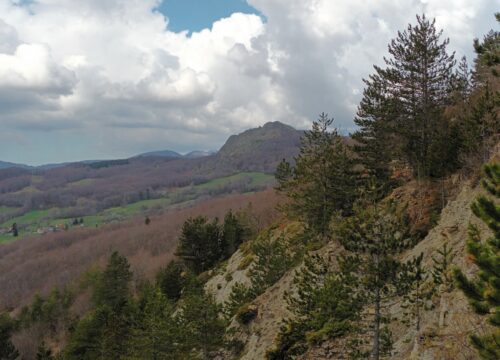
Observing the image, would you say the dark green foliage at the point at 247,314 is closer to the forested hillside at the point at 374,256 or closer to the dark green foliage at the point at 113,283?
the forested hillside at the point at 374,256

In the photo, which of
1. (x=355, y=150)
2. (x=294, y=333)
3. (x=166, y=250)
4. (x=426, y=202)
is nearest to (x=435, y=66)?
(x=355, y=150)

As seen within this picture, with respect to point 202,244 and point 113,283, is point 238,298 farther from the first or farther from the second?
point 113,283

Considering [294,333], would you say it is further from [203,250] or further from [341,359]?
[203,250]

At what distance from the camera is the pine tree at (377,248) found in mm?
14195

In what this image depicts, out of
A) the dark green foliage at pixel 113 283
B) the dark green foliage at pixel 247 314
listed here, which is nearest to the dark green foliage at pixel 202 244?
the dark green foliage at pixel 113 283

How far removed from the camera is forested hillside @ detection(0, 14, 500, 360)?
12359mm

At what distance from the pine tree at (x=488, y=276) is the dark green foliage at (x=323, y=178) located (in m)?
21.8

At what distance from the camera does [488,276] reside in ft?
26.9

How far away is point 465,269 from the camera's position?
1503cm

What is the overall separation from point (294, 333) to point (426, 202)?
13.4 m

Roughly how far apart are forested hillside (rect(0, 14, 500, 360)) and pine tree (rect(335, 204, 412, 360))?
5cm

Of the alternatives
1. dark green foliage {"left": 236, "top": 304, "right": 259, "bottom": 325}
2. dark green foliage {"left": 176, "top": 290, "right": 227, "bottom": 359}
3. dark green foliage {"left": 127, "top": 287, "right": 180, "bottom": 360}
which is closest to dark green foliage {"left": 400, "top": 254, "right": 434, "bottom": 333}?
dark green foliage {"left": 176, "top": 290, "right": 227, "bottom": 359}

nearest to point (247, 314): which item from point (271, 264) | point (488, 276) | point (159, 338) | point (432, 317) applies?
point (271, 264)

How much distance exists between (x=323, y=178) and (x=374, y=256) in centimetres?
1858
